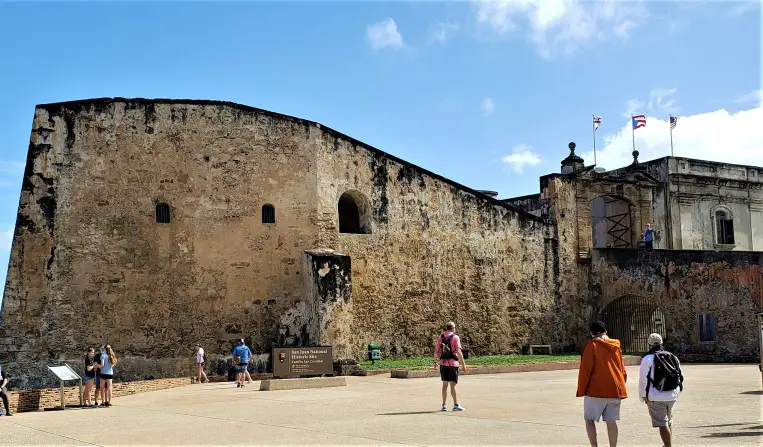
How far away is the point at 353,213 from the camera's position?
24.4 metres

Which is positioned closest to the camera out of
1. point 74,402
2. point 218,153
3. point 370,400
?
point 370,400

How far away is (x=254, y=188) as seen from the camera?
22.3 meters

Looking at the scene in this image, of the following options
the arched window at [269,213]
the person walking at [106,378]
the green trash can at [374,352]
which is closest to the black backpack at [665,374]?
the person walking at [106,378]

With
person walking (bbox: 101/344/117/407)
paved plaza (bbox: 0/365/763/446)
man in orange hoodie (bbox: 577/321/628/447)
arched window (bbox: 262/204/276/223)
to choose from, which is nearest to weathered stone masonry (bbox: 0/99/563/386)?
arched window (bbox: 262/204/276/223)

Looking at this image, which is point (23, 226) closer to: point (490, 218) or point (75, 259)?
point (75, 259)

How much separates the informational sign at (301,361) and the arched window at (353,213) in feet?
20.0

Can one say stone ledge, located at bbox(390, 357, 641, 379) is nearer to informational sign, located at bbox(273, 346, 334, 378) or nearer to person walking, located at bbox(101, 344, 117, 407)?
informational sign, located at bbox(273, 346, 334, 378)

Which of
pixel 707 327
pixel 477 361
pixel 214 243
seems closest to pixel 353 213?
pixel 214 243

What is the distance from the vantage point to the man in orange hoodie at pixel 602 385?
7.78 meters

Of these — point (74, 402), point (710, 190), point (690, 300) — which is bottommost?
point (74, 402)

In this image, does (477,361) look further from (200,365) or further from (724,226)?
(724,226)

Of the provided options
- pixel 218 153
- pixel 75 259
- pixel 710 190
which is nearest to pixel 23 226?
pixel 75 259

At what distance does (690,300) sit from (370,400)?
16.4 metres

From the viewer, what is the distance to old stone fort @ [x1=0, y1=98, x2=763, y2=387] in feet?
67.7
